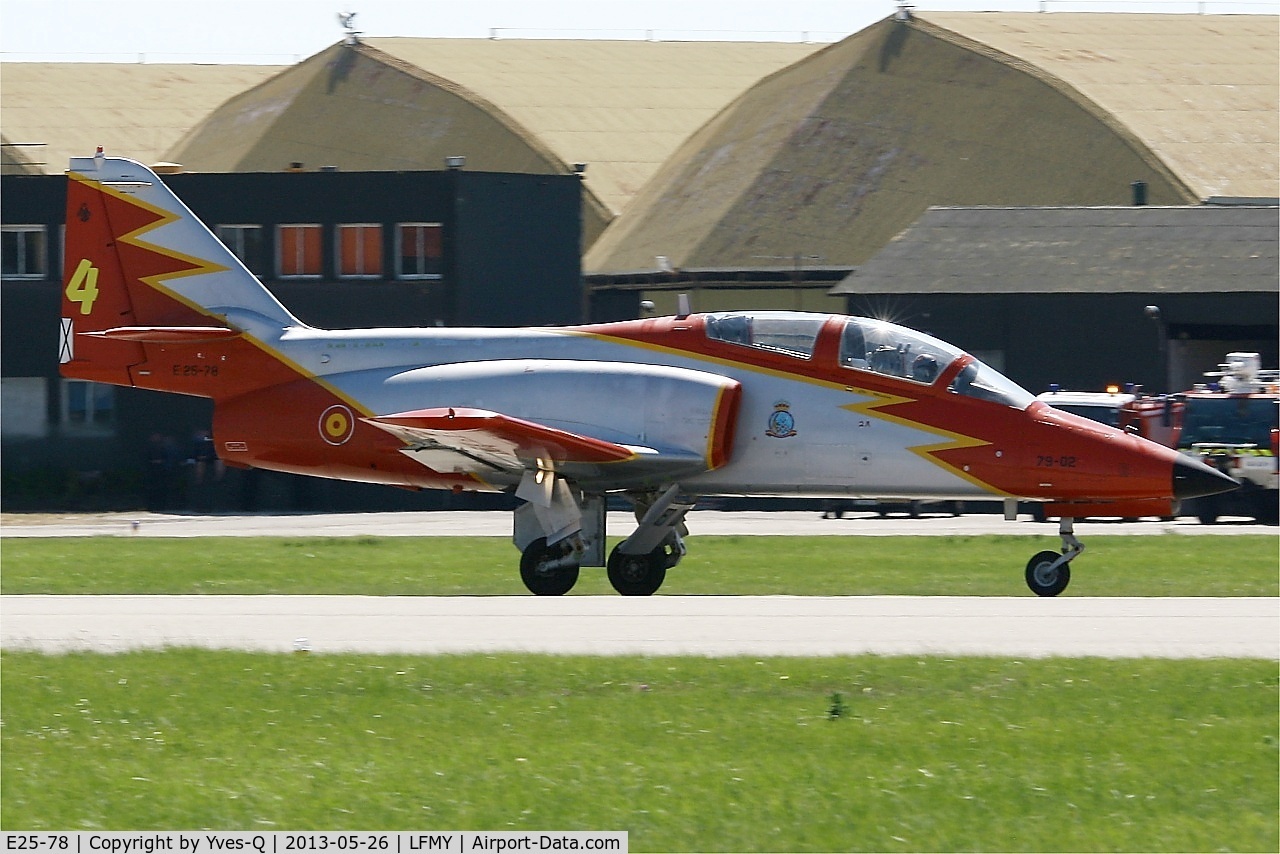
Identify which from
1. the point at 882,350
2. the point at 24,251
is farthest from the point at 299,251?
the point at 882,350

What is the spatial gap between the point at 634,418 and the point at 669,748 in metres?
8.10

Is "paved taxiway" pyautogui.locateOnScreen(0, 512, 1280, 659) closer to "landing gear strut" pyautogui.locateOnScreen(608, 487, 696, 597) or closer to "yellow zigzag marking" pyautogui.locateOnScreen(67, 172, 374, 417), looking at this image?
"landing gear strut" pyautogui.locateOnScreen(608, 487, 696, 597)

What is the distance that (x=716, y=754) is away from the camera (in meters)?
9.05

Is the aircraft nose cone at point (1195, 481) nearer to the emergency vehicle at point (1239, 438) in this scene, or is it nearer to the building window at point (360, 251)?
the emergency vehicle at point (1239, 438)

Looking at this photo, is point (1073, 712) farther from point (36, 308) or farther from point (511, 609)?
point (36, 308)

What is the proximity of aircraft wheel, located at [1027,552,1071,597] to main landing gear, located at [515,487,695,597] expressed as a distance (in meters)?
3.51

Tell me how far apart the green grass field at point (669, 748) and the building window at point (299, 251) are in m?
29.2

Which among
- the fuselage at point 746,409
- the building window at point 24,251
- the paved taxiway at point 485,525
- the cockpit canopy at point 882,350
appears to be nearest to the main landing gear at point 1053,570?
the fuselage at point 746,409

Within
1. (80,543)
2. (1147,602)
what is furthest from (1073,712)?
(80,543)

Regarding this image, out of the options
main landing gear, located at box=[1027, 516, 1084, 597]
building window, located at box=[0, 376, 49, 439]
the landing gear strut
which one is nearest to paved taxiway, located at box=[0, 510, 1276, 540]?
building window, located at box=[0, 376, 49, 439]

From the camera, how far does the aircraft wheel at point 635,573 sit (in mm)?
17453

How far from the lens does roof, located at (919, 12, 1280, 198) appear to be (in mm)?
49844

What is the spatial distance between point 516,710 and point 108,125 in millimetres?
60858

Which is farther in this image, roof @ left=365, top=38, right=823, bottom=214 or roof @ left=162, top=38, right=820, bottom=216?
roof @ left=365, top=38, right=823, bottom=214
